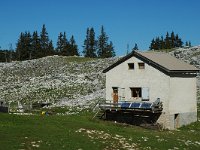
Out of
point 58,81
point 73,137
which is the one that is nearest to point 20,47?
point 58,81

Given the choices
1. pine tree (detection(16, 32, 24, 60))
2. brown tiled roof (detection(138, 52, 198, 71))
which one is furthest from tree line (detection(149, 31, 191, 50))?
brown tiled roof (detection(138, 52, 198, 71))

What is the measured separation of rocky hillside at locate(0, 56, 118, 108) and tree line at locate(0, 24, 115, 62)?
28196 millimetres

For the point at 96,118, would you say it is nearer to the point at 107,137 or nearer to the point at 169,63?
the point at 169,63

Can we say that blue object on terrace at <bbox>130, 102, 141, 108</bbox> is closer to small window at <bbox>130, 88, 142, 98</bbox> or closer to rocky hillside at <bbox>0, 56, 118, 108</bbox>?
small window at <bbox>130, 88, 142, 98</bbox>

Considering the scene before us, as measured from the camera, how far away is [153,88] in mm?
51875

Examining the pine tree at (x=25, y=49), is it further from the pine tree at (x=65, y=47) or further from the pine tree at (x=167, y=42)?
the pine tree at (x=167, y=42)

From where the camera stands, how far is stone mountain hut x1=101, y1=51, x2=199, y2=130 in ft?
166

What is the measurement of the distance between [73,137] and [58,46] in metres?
149

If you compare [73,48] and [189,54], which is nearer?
[189,54]

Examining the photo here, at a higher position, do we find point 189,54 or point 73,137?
point 189,54

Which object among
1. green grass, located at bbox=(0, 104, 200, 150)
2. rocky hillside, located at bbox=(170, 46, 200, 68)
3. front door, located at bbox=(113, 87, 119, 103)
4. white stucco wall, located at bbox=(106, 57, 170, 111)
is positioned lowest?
green grass, located at bbox=(0, 104, 200, 150)

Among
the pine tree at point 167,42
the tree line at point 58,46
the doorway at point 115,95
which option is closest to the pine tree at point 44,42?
the tree line at point 58,46

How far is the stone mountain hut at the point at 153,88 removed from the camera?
5053cm

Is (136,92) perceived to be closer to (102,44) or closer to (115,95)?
(115,95)
